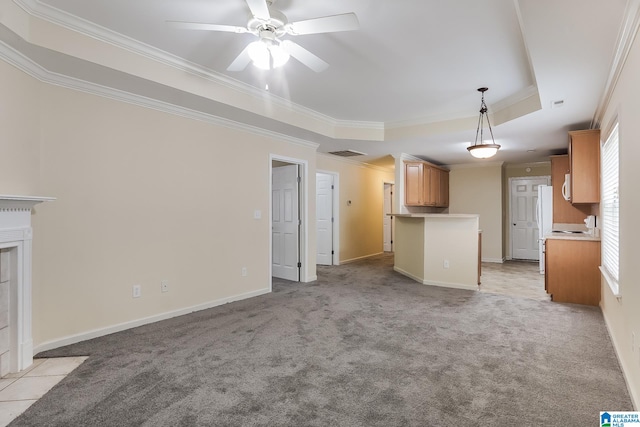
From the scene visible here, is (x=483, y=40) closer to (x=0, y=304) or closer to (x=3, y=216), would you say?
(x=3, y=216)

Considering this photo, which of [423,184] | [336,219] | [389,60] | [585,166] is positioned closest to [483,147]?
[585,166]

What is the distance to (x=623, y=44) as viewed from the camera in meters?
2.28

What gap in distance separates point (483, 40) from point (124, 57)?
3.04 meters

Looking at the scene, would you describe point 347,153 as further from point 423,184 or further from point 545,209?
point 545,209

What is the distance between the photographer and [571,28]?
2.16m

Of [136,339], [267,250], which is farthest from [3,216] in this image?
[267,250]

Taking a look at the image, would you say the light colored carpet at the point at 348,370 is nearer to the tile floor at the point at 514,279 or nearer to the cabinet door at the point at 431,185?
the tile floor at the point at 514,279

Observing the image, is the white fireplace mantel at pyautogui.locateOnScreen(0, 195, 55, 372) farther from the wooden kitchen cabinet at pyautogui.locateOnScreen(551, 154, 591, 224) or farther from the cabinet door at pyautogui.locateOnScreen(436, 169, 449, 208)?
the cabinet door at pyautogui.locateOnScreen(436, 169, 449, 208)

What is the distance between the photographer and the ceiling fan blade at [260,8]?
1.98 metres

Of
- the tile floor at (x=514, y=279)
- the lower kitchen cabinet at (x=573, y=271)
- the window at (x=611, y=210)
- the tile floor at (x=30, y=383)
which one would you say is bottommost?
the tile floor at (x=30, y=383)

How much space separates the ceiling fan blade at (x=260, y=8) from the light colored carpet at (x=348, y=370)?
2.41 metres

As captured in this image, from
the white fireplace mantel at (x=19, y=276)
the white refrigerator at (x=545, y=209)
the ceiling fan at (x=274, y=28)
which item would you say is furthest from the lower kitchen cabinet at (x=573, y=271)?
the white fireplace mantel at (x=19, y=276)

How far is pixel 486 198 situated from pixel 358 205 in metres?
3.10

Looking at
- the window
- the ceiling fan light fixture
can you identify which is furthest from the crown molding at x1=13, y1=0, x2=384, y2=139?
the window
